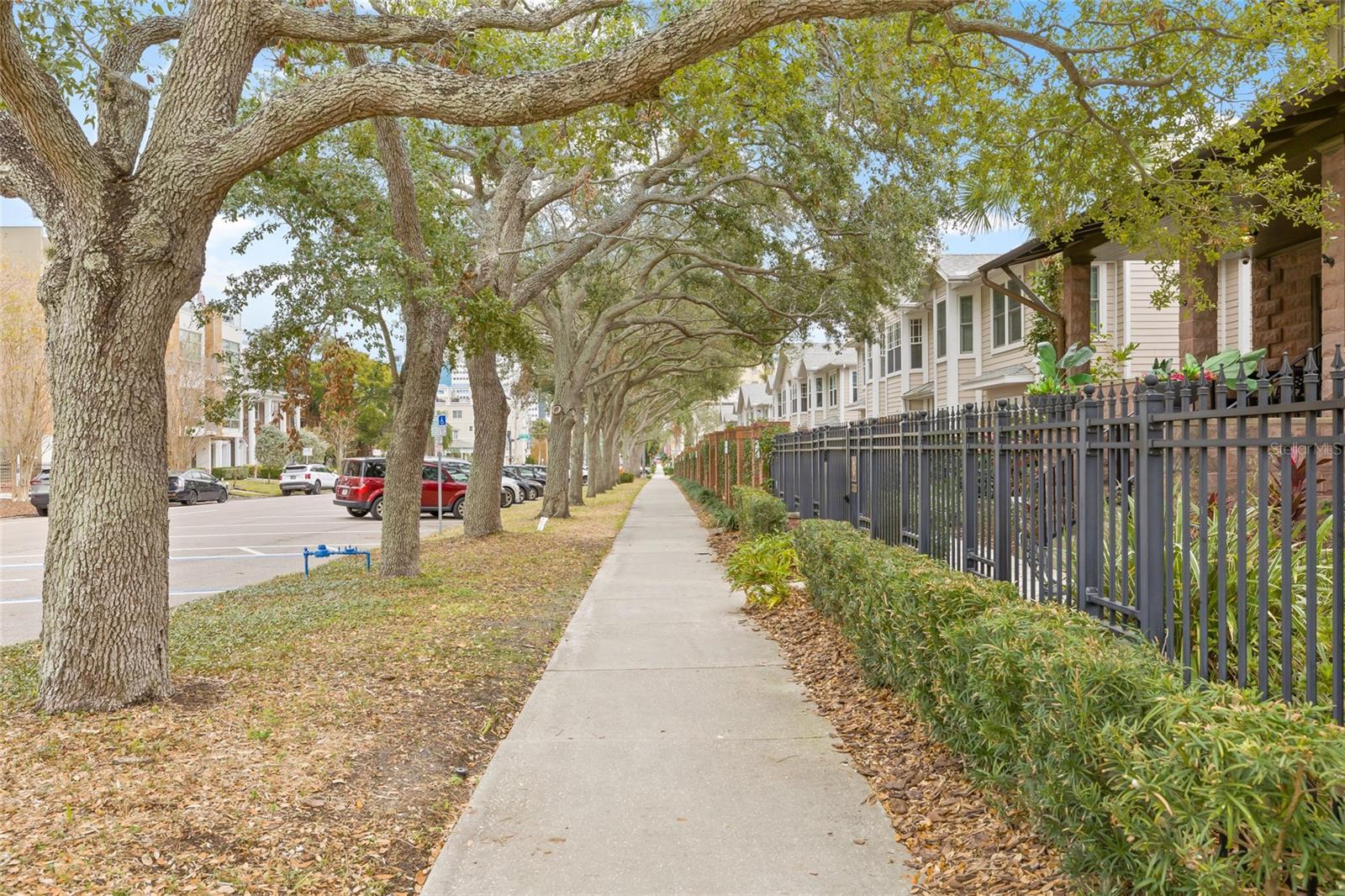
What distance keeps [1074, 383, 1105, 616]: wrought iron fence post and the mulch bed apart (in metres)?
1.08

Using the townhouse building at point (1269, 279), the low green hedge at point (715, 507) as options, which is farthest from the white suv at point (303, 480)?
the townhouse building at point (1269, 279)

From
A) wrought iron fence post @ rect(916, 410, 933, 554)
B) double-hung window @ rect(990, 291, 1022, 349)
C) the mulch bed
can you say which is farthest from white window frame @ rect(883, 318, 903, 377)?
the mulch bed

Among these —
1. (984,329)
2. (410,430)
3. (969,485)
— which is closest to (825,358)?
(984,329)

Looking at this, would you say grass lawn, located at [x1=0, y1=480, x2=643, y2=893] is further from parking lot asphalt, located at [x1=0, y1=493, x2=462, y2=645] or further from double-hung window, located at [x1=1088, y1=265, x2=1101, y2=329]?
double-hung window, located at [x1=1088, y1=265, x2=1101, y2=329]

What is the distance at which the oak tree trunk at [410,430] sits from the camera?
11.8m

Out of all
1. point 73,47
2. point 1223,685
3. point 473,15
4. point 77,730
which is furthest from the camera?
point 73,47

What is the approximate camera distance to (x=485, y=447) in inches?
703

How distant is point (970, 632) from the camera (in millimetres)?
4129

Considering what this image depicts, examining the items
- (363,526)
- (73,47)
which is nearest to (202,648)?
(73,47)

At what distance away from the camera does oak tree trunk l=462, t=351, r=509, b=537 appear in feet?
58.4

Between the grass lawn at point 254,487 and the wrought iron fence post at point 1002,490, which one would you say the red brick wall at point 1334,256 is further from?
the grass lawn at point 254,487

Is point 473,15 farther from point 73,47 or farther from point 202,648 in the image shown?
point 202,648

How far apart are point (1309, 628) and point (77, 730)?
596 cm

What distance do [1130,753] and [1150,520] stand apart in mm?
1523
